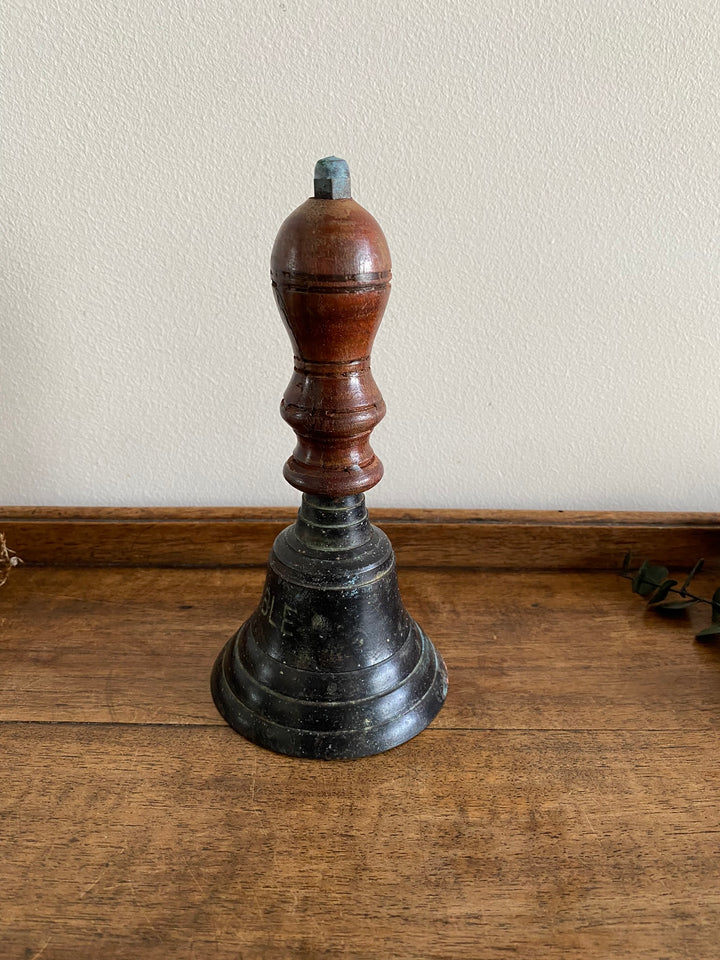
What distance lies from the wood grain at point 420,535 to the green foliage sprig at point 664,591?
1.5 inches

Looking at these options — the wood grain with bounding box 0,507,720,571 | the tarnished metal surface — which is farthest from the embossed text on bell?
the wood grain with bounding box 0,507,720,571

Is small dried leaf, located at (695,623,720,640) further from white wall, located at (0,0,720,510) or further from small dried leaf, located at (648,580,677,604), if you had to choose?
white wall, located at (0,0,720,510)

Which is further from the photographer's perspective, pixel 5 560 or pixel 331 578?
pixel 5 560

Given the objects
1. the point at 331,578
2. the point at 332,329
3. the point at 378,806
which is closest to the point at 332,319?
the point at 332,329

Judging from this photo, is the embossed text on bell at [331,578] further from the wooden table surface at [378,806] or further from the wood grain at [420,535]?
the wood grain at [420,535]

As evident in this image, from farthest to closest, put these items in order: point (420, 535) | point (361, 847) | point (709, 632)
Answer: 1. point (420, 535)
2. point (709, 632)
3. point (361, 847)

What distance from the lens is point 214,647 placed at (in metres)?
0.75

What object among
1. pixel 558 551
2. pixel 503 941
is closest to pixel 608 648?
pixel 558 551

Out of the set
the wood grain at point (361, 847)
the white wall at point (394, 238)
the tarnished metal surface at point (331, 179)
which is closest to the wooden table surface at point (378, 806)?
the wood grain at point (361, 847)

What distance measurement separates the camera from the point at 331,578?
0.62m

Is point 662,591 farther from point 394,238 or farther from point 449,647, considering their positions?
point 394,238

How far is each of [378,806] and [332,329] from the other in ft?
1.14

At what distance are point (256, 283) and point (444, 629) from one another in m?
0.40

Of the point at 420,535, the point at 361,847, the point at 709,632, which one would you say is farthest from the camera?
the point at 420,535
